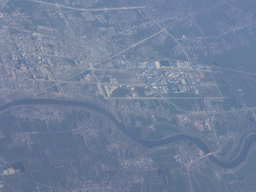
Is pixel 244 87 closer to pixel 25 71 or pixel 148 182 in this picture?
pixel 148 182

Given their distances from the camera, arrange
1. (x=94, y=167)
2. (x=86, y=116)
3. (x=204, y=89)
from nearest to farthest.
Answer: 1. (x=94, y=167)
2. (x=86, y=116)
3. (x=204, y=89)

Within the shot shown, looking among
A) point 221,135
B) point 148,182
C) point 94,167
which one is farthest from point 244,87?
point 94,167

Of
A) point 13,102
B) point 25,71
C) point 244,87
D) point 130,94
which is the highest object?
point 25,71

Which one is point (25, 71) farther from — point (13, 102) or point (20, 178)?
point (20, 178)

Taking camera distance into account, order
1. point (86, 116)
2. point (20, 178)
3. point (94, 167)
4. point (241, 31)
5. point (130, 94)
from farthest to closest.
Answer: point (241, 31) → point (130, 94) → point (86, 116) → point (94, 167) → point (20, 178)

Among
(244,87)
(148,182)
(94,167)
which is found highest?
(244,87)

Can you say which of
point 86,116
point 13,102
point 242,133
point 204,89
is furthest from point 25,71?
point 242,133

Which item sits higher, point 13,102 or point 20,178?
point 13,102

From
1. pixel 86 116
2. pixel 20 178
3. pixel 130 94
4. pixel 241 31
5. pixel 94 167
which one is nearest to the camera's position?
pixel 20 178

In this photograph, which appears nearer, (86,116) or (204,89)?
(86,116)
